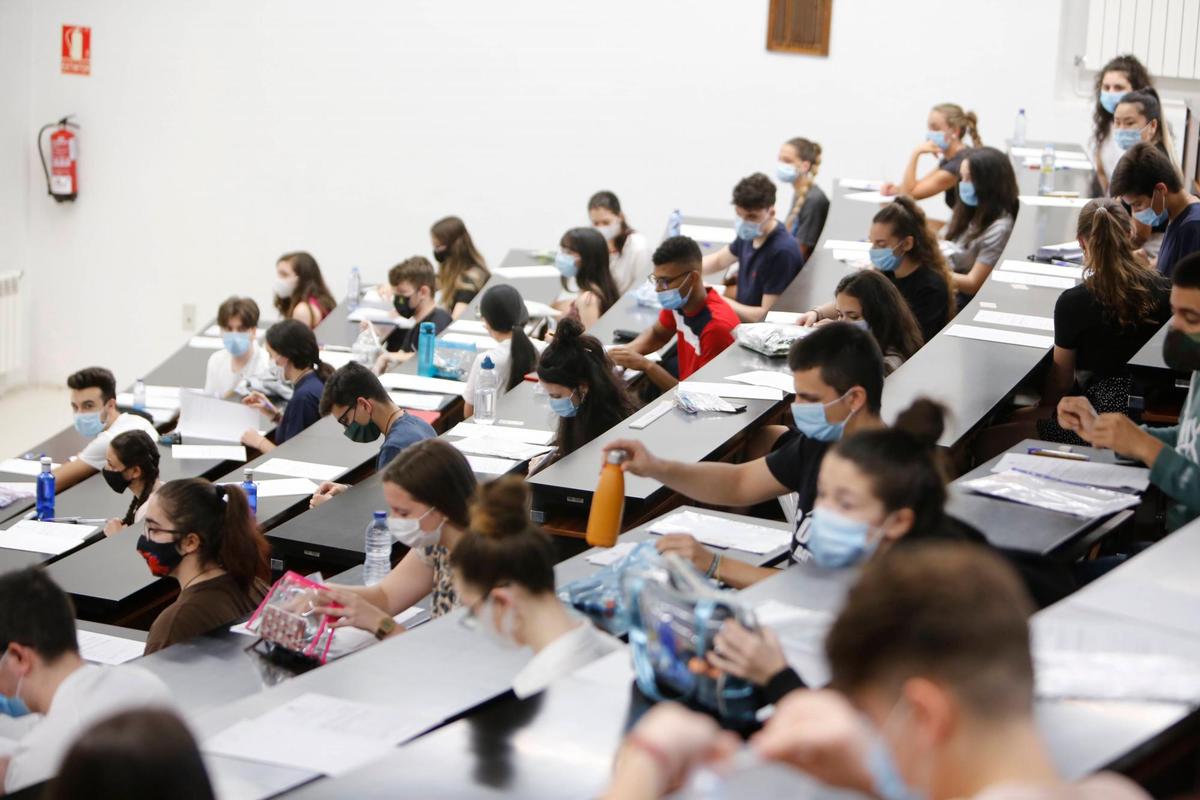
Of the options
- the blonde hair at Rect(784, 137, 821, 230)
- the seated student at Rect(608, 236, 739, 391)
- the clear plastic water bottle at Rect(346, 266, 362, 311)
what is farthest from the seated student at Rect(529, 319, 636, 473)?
the clear plastic water bottle at Rect(346, 266, 362, 311)

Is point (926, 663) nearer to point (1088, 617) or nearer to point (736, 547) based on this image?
point (1088, 617)

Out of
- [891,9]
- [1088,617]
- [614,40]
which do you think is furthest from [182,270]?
[1088,617]

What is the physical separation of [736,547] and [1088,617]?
134 centimetres

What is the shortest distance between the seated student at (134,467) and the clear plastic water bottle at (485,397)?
4.41 ft

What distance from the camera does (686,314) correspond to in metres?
6.44

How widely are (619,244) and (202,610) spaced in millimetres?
4962

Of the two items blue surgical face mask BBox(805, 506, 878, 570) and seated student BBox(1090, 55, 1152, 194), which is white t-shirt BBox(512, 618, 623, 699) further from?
seated student BBox(1090, 55, 1152, 194)

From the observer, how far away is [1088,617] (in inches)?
106

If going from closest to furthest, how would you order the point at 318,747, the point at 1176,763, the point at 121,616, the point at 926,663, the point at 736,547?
the point at 926,663 < the point at 1176,763 < the point at 318,747 < the point at 736,547 < the point at 121,616

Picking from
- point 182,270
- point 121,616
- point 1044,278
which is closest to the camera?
point 121,616

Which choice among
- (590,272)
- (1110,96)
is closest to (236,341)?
(590,272)

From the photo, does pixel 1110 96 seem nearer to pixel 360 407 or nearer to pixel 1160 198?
pixel 1160 198

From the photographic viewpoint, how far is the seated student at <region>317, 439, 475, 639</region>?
13.3 ft

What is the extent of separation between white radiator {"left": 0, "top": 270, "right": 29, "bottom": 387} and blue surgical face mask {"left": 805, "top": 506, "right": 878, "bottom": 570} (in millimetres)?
9958
